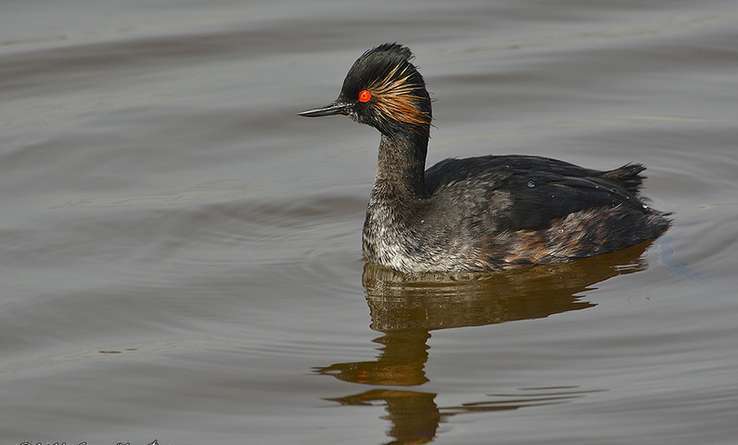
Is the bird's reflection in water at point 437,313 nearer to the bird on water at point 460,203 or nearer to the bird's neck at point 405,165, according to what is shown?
the bird on water at point 460,203

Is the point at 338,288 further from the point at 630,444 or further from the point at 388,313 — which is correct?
→ the point at 630,444

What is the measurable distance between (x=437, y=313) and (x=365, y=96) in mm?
1669

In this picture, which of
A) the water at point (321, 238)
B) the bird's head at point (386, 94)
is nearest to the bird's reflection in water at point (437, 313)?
the water at point (321, 238)

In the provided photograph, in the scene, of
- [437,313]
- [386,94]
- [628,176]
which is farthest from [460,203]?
[628,176]

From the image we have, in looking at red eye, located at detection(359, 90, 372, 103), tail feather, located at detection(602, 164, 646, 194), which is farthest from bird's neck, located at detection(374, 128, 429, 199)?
tail feather, located at detection(602, 164, 646, 194)

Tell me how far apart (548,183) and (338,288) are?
1.59m

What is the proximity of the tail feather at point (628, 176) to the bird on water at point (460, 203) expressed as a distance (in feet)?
0.66

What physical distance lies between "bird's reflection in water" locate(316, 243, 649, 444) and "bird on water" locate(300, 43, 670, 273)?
4.6 inches

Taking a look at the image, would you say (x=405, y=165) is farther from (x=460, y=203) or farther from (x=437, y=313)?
(x=437, y=313)

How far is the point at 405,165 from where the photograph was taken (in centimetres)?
947

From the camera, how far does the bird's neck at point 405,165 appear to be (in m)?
9.45

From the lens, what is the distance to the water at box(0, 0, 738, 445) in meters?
7.04

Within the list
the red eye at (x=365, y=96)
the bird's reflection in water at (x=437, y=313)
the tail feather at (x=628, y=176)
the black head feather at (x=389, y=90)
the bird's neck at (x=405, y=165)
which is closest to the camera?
the bird's reflection in water at (x=437, y=313)

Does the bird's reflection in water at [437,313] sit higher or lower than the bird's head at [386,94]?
lower
